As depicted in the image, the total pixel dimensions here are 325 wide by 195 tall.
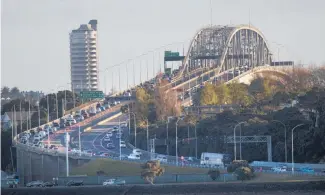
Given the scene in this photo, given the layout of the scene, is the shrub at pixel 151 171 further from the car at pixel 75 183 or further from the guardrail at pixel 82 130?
the guardrail at pixel 82 130

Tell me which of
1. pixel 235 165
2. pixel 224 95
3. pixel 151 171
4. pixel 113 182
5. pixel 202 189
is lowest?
pixel 202 189

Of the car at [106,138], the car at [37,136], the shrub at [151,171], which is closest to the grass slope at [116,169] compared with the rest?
the shrub at [151,171]

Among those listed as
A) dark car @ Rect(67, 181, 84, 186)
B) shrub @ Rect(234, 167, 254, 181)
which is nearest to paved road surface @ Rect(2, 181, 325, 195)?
shrub @ Rect(234, 167, 254, 181)

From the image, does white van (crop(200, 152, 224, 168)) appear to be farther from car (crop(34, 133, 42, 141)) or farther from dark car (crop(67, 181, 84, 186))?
car (crop(34, 133, 42, 141))

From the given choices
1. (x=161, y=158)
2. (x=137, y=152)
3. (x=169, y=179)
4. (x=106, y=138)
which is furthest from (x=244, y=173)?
(x=106, y=138)

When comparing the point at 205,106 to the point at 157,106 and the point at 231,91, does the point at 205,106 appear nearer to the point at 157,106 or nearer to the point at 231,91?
the point at 157,106

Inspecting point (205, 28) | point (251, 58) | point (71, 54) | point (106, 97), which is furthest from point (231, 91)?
point (71, 54)

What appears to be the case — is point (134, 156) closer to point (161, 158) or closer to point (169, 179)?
point (161, 158)
